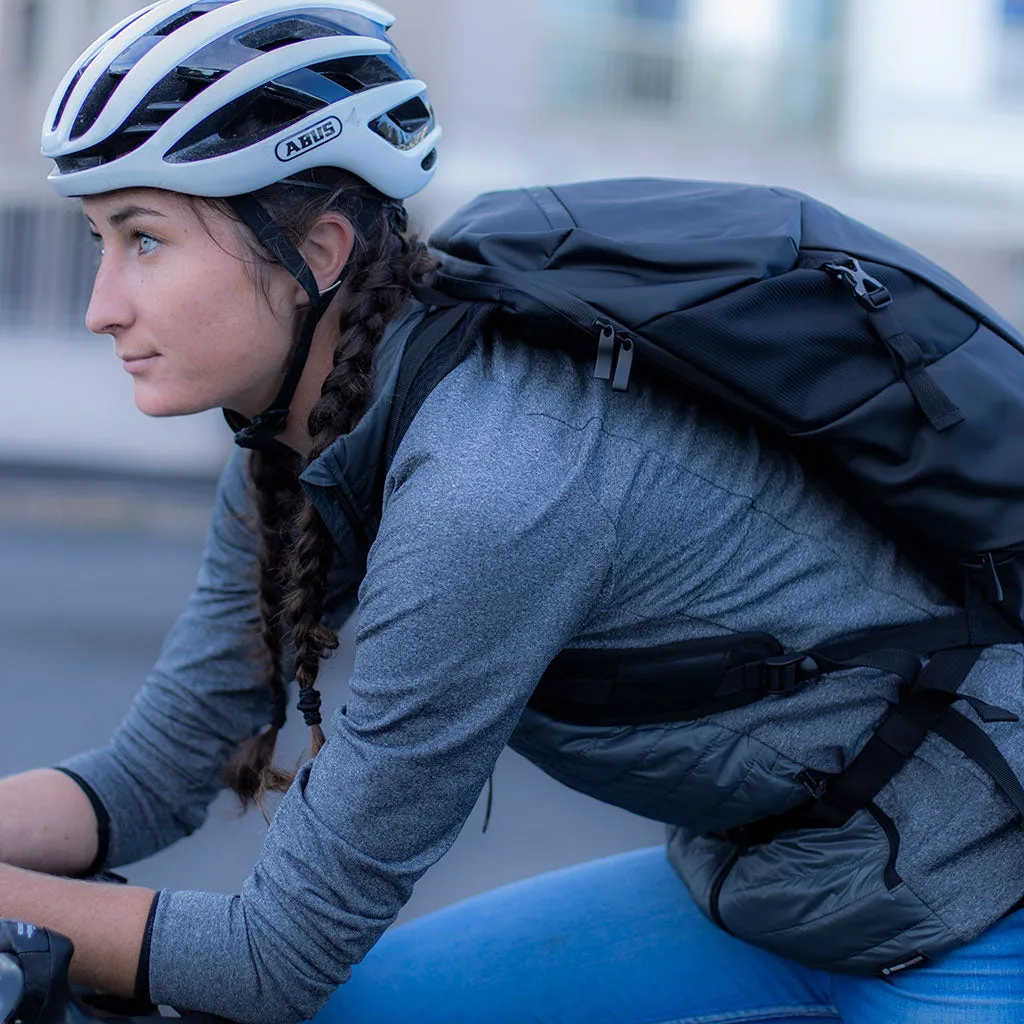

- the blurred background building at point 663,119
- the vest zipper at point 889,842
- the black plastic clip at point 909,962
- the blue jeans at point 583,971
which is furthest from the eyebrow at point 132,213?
the blurred background building at point 663,119

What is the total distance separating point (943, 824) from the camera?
1.84 m

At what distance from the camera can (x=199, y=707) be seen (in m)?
2.27

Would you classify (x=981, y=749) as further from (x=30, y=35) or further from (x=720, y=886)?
(x=30, y=35)

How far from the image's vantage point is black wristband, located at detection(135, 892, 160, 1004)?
5.50ft

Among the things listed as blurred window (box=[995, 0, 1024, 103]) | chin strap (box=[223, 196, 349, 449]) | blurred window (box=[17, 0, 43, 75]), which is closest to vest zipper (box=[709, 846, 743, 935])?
chin strap (box=[223, 196, 349, 449])

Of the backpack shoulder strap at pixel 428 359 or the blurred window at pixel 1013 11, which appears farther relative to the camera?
the blurred window at pixel 1013 11

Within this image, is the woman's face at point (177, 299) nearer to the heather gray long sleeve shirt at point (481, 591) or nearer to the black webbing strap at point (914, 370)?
the heather gray long sleeve shirt at point (481, 591)

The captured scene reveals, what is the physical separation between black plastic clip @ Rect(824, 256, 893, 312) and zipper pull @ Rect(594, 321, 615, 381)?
279 mm

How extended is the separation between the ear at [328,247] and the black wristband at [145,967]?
830 mm

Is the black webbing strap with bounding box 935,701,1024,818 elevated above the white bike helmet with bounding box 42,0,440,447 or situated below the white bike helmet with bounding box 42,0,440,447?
below

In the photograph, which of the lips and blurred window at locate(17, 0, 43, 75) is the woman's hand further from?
blurred window at locate(17, 0, 43, 75)

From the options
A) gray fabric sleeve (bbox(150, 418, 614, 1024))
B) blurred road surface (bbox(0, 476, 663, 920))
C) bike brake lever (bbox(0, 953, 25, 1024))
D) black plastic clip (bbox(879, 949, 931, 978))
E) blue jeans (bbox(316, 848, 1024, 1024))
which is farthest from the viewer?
blurred road surface (bbox(0, 476, 663, 920))

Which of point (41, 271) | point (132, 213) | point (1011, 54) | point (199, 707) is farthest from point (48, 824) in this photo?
point (1011, 54)

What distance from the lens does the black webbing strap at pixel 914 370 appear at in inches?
68.4
